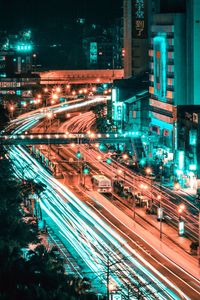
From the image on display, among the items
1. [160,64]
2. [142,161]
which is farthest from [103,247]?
[160,64]

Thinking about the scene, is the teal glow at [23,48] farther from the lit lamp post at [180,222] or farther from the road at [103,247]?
the lit lamp post at [180,222]

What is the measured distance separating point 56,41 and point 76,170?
73.1 meters

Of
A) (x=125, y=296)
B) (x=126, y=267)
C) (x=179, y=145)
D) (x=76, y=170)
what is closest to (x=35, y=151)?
(x=76, y=170)

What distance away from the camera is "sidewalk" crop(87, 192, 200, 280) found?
31.3 meters

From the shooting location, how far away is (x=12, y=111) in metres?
71.3

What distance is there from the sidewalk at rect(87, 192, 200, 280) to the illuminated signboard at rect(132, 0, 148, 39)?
29.6m

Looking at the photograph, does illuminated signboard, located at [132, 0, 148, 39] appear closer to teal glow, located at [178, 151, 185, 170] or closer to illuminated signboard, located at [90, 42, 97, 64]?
teal glow, located at [178, 151, 185, 170]

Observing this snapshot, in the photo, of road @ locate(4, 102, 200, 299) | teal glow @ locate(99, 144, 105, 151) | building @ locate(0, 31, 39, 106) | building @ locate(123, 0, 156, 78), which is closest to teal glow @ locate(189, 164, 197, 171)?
road @ locate(4, 102, 200, 299)

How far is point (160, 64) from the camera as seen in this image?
54656mm

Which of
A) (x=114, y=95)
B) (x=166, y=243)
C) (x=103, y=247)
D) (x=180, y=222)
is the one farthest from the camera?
(x=114, y=95)

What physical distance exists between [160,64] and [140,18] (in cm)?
1377

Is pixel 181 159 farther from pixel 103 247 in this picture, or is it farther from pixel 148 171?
pixel 103 247

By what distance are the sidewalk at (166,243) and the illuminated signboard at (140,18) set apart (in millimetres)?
29557

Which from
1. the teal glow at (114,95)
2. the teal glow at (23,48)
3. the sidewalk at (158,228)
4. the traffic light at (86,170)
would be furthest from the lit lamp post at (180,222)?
the teal glow at (23,48)
